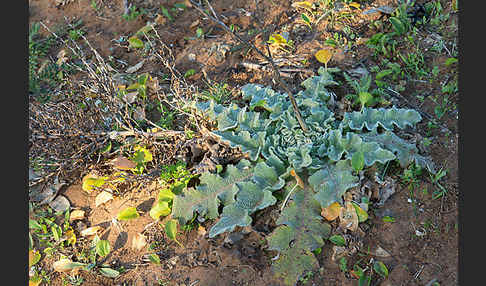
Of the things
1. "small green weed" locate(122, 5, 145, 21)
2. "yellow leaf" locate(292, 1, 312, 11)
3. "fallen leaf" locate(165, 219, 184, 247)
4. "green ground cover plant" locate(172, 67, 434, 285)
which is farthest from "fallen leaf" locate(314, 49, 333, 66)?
"small green weed" locate(122, 5, 145, 21)

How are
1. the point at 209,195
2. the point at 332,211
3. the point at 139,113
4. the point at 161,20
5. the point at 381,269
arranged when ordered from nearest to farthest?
the point at 381,269 < the point at 332,211 < the point at 209,195 < the point at 139,113 < the point at 161,20

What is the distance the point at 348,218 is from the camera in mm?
2639

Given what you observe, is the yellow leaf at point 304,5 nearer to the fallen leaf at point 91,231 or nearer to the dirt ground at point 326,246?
the dirt ground at point 326,246

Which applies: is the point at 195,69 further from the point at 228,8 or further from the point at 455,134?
the point at 455,134

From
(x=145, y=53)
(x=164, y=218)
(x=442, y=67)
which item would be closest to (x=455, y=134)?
(x=442, y=67)

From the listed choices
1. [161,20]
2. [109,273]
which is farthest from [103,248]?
[161,20]

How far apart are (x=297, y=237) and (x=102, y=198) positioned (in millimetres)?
1586

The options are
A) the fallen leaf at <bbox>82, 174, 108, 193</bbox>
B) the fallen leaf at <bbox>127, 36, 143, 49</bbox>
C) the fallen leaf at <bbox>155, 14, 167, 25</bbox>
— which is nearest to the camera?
the fallen leaf at <bbox>82, 174, 108, 193</bbox>

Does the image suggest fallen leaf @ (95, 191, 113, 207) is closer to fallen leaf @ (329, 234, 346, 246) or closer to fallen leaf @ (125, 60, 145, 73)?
fallen leaf @ (125, 60, 145, 73)

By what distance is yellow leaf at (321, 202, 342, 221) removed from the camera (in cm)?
268

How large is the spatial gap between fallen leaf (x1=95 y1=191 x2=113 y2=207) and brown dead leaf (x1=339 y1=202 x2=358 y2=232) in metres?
1.76

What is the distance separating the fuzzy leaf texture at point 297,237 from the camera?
→ 2500mm

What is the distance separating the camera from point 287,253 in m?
2.54

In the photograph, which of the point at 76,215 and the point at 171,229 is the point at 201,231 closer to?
the point at 171,229
